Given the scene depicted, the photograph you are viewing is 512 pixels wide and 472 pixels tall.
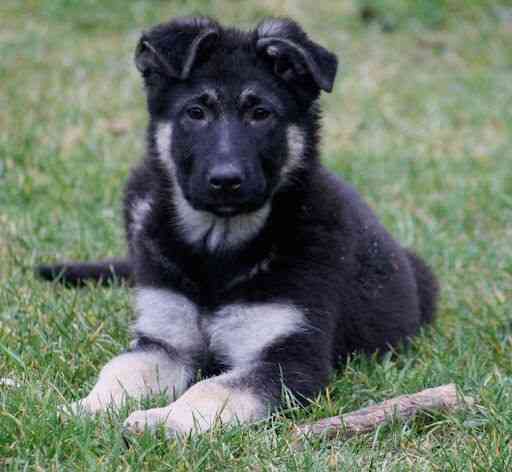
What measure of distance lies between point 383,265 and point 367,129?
159 inches

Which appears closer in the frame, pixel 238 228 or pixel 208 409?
pixel 208 409

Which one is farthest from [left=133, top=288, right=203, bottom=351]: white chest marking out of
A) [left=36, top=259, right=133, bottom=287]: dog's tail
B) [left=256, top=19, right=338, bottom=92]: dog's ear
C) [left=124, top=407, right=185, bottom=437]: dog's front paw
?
[left=36, top=259, right=133, bottom=287]: dog's tail

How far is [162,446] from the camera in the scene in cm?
349

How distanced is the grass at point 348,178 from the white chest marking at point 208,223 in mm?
619

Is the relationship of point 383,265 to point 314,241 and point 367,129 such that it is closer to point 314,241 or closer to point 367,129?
point 314,241

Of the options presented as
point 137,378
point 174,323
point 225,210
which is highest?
point 225,210

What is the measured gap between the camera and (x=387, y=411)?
388 centimetres

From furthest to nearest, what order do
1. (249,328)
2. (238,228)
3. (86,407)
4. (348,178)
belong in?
(348,178), (238,228), (249,328), (86,407)

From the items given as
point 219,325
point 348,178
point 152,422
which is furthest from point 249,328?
point 348,178

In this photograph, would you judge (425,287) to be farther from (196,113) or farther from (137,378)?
(137,378)

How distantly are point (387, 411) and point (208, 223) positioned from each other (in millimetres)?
1209

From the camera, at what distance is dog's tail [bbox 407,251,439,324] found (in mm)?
5512

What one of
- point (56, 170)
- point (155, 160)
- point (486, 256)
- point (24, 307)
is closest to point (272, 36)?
point (155, 160)

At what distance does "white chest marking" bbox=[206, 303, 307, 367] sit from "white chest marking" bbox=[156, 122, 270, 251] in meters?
0.36
